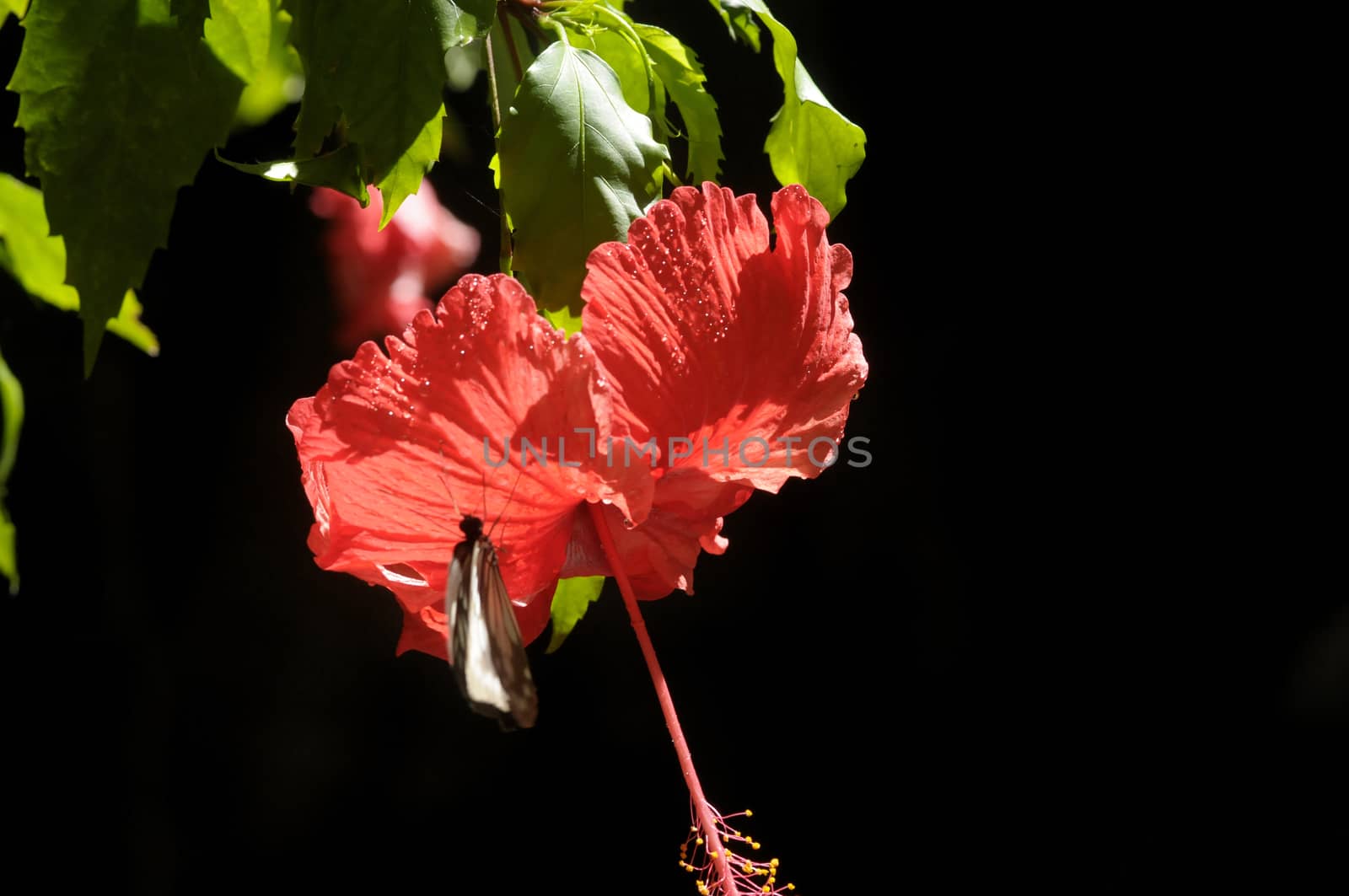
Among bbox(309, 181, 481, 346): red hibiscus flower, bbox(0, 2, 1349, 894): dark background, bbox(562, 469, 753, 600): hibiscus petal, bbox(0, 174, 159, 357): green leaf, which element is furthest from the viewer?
bbox(0, 2, 1349, 894): dark background

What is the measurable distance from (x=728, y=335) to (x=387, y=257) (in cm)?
104

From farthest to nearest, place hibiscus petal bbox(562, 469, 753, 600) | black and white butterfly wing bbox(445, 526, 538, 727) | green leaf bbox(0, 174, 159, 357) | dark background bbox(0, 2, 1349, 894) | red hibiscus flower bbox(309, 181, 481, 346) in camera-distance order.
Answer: dark background bbox(0, 2, 1349, 894) → red hibiscus flower bbox(309, 181, 481, 346) → green leaf bbox(0, 174, 159, 357) → hibiscus petal bbox(562, 469, 753, 600) → black and white butterfly wing bbox(445, 526, 538, 727)

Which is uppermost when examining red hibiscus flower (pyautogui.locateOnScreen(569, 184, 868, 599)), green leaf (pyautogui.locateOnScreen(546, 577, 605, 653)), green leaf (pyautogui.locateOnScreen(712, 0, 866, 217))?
green leaf (pyautogui.locateOnScreen(712, 0, 866, 217))

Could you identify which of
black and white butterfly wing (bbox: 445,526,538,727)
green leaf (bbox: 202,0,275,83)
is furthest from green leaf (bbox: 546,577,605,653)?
green leaf (bbox: 202,0,275,83)

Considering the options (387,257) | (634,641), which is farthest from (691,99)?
(634,641)

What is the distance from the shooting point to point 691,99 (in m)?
0.58

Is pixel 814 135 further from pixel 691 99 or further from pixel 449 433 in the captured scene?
pixel 449 433

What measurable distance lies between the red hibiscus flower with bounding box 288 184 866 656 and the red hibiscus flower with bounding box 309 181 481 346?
964mm

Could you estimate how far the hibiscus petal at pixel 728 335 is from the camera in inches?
18.4

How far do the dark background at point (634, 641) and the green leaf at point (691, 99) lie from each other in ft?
3.69

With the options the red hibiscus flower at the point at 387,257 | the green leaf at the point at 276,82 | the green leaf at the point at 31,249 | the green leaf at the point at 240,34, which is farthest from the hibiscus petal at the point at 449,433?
the red hibiscus flower at the point at 387,257

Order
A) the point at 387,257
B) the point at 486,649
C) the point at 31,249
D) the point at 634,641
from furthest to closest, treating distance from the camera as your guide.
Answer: the point at 634,641
the point at 387,257
the point at 31,249
the point at 486,649

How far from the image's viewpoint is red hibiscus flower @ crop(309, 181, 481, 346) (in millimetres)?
1436

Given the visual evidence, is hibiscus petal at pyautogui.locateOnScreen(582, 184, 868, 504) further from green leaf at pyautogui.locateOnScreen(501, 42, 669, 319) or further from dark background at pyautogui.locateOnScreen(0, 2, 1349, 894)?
dark background at pyautogui.locateOnScreen(0, 2, 1349, 894)
